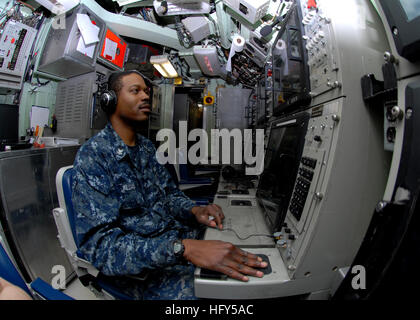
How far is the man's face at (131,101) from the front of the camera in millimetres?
1212

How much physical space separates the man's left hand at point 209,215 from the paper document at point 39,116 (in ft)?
9.93

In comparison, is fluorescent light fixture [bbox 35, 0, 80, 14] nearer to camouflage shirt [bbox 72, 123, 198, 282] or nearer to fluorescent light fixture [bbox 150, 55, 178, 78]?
fluorescent light fixture [bbox 150, 55, 178, 78]

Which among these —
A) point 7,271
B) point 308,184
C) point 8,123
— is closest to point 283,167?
point 308,184

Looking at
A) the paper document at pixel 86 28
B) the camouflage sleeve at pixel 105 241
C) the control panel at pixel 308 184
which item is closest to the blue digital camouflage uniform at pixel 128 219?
the camouflage sleeve at pixel 105 241

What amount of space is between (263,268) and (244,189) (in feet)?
4.03

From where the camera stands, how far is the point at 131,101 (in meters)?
1.21

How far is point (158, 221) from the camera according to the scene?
117 cm

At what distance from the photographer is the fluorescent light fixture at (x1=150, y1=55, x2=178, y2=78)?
2.88 m

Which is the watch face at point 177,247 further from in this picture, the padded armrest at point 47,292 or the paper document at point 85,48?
the paper document at point 85,48

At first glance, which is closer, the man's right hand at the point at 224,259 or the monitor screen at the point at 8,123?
the man's right hand at the point at 224,259

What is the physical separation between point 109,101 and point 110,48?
95.0 inches

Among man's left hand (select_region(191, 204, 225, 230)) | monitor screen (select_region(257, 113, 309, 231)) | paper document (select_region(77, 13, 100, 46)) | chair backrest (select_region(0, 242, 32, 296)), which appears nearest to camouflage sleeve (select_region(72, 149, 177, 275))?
chair backrest (select_region(0, 242, 32, 296))
